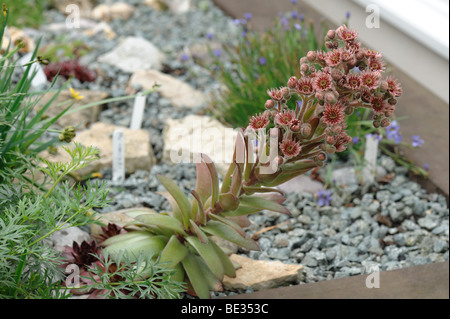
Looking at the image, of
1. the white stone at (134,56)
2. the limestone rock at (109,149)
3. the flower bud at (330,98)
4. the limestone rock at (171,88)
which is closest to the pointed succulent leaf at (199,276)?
the flower bud at (330,98)

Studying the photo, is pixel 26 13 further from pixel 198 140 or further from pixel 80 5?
pixel 198 140

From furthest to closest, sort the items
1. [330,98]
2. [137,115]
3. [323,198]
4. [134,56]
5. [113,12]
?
[113,12], [134,56], [137,115], [323,198], [330,98]

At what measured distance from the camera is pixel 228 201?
1.79 m

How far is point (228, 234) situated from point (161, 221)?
22cm

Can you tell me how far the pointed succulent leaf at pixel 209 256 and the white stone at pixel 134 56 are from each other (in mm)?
2052

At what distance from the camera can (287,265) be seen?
2119 millimetres

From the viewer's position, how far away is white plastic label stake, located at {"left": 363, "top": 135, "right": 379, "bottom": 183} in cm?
266

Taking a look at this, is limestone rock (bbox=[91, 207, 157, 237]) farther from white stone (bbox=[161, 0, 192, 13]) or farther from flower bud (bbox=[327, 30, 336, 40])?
white stone (bbox=[161, 0, 192, 13])

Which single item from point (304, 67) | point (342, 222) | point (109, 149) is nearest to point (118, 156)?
point (109, 149)

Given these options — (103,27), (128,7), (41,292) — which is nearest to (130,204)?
(41,292)

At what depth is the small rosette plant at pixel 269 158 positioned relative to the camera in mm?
1487

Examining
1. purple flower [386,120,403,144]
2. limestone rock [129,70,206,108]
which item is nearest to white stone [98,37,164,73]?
limestone rock [129,70,206,108]

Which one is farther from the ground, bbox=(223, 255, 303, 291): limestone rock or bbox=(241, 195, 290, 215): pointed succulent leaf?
bbox=(241, 195, 290, 215): pointed succulent leaf

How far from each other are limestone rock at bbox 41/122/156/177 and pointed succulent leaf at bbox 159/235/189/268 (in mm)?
878
